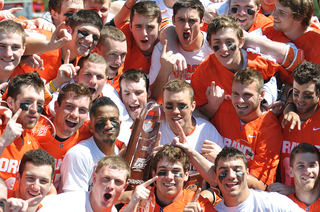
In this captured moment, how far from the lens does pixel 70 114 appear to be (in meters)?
5.88

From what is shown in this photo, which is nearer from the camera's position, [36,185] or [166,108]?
[36,185]

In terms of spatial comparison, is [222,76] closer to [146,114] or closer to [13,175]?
[146,114]

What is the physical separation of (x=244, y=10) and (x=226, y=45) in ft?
4.11

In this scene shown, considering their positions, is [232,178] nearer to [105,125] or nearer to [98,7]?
[105,125]

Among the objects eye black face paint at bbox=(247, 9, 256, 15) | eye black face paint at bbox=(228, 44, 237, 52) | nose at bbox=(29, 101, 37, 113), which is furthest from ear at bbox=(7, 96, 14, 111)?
eye black face paint at bbox=(247, 9, 256, 15)

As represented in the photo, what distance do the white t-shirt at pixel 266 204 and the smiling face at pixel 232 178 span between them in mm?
121

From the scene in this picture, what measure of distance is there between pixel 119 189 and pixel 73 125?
3.95 ft

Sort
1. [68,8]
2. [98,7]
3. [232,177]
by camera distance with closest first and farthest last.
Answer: [232,177]
[68,8]
[98,7]

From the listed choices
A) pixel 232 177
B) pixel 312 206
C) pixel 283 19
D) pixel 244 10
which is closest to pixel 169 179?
pixel 232 177

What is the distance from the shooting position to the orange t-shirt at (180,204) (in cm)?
554

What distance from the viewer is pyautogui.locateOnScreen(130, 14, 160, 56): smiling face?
7.41m

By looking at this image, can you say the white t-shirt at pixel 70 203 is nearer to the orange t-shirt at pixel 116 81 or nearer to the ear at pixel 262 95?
the orange t-shirt at pixel 116 81

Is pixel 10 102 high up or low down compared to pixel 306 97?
down

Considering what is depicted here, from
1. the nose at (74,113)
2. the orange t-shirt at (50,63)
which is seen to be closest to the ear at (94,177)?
the nose at (74,113)
